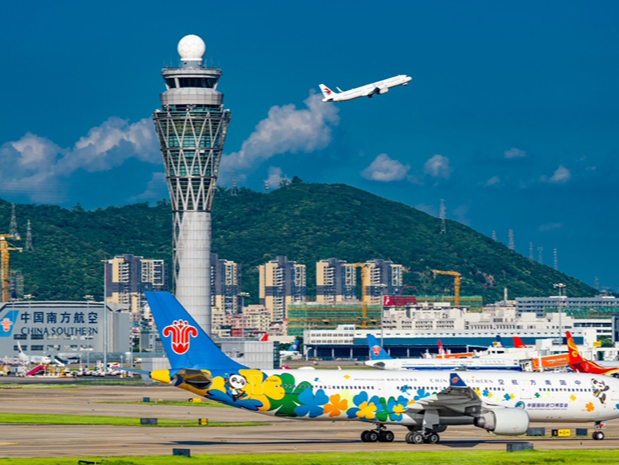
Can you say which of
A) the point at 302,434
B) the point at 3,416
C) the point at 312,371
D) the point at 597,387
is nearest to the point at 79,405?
the point at 3,416

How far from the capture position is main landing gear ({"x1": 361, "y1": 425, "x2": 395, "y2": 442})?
69375mm

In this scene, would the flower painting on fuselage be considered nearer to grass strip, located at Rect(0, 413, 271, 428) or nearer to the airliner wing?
the airliner wing

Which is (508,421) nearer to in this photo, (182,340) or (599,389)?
(599,389)

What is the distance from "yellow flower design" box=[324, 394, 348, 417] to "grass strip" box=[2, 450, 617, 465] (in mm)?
5219

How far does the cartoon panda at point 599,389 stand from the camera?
238 ft

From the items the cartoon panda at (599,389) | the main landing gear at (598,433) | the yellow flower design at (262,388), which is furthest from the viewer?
the main landing gear at (598,433)

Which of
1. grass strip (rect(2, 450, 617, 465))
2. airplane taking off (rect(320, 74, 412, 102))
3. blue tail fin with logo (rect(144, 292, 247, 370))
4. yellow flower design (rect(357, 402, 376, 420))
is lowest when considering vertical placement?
grass strip (rect(2, 450, 617, 465))

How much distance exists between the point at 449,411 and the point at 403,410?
8.89ft

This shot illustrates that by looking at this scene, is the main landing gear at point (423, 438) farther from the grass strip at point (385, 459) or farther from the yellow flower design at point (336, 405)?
the grass strip at point (385, 459)

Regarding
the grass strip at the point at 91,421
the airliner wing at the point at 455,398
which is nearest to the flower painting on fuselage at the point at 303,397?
the airliner wing at the point at 455,398

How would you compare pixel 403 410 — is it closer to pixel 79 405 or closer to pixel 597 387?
pixel 597 387

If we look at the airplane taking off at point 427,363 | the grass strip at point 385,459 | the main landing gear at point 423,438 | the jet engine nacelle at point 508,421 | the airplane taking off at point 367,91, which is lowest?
the grass strip at point 385,459

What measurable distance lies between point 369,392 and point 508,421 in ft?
26.5

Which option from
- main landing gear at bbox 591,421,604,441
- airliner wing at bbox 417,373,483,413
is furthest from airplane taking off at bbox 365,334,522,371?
airliner wing at bbox 417,373,483,413
